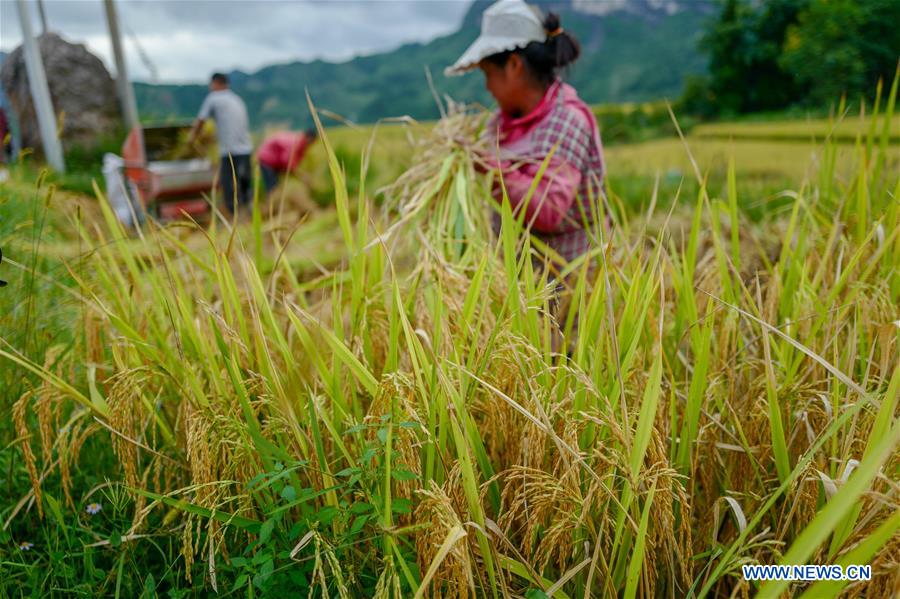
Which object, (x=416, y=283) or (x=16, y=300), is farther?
(x=16, y=300)

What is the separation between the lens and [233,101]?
6508 mm

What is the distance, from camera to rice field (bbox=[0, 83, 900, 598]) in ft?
2.92

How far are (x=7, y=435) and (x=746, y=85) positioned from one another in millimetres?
12024

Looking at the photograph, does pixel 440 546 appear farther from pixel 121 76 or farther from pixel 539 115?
pixel 121 76

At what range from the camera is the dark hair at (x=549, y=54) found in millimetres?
1919

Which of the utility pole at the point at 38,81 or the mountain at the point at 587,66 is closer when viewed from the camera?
the utility pole at the point at 38,81

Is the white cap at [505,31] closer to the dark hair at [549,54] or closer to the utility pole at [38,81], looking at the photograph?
the dark hair at [549,54]

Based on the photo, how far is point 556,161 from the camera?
1.79 meters

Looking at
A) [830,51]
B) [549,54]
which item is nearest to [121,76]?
[830,51]

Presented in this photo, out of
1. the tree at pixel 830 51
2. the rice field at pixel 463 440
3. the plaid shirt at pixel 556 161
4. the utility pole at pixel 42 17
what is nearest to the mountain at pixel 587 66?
the utility pole at pixel 42 17

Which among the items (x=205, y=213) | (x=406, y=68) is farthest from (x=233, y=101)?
(x=406, y=68)

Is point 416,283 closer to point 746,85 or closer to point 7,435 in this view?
point 7,435

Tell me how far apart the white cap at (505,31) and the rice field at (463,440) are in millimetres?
608

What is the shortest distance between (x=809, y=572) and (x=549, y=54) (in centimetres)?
156
